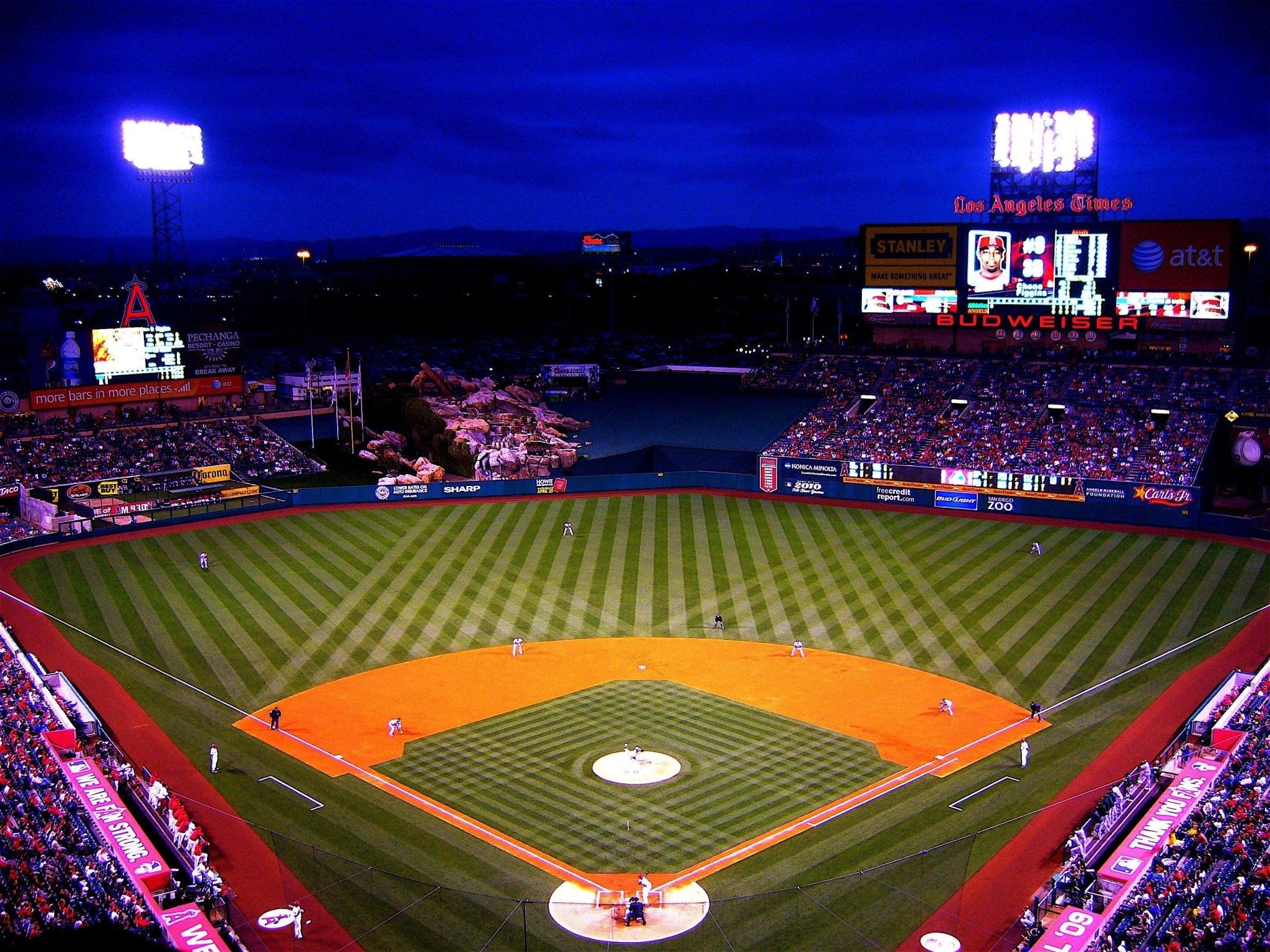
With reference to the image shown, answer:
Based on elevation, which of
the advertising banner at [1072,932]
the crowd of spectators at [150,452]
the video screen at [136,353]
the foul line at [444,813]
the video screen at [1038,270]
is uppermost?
the video screen at [1038,270]

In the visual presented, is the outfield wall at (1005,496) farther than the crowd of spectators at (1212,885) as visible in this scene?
Yes

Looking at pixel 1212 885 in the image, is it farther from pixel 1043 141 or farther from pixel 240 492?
pixel 1043 141

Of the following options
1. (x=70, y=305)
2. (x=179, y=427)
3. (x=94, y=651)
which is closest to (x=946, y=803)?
(x=94, y=651)

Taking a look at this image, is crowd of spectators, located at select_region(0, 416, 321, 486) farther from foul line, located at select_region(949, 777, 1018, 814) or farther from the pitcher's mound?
foul line, located at select_region(949, 777, 1018, 814)

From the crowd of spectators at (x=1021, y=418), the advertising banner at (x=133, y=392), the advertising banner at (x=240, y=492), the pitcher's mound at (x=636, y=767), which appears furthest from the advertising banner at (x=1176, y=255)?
the advertising banner at (x=133, y=392)

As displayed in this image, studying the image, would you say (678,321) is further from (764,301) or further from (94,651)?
(94,651)

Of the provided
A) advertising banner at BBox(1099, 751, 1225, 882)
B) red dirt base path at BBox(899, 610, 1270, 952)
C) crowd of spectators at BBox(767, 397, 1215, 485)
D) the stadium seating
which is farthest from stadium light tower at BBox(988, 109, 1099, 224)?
the stadium seating

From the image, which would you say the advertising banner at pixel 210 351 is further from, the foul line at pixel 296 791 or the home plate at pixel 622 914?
Result: the home plate at pixel 622 914

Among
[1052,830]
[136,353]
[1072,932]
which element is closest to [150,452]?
[136,353]
